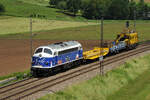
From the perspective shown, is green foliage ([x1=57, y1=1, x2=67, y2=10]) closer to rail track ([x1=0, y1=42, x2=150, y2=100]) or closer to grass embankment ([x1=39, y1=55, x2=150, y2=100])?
grass embankment ([x1=39, y1=55, x2=150, y2=100])

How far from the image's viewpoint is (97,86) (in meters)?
28.9

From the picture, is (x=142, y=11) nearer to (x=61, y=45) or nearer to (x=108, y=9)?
(x=108, y=9)

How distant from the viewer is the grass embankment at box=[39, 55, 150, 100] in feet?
83.8

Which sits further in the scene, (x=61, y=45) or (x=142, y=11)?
(x=142, y=11)

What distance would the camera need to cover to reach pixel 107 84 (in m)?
30.2

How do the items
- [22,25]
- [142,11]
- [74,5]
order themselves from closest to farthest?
[22,25]
[142,11]
[74,5]

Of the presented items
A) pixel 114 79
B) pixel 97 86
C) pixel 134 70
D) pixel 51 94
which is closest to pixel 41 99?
pixel 51 94

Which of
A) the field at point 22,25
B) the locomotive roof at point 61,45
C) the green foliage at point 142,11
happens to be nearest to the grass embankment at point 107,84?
the locomotive roof at point 61,45

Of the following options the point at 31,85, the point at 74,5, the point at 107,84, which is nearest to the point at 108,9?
the point at 74,5

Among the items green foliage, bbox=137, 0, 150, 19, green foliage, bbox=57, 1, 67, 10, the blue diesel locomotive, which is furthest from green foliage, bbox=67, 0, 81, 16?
the blue diesel locomotive

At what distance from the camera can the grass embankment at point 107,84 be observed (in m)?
25.5

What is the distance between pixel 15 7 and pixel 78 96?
143 metres

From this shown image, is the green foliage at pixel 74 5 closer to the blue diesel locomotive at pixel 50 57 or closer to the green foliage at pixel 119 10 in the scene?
the green foliage at pixel 119 10

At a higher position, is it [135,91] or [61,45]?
[61,45]
